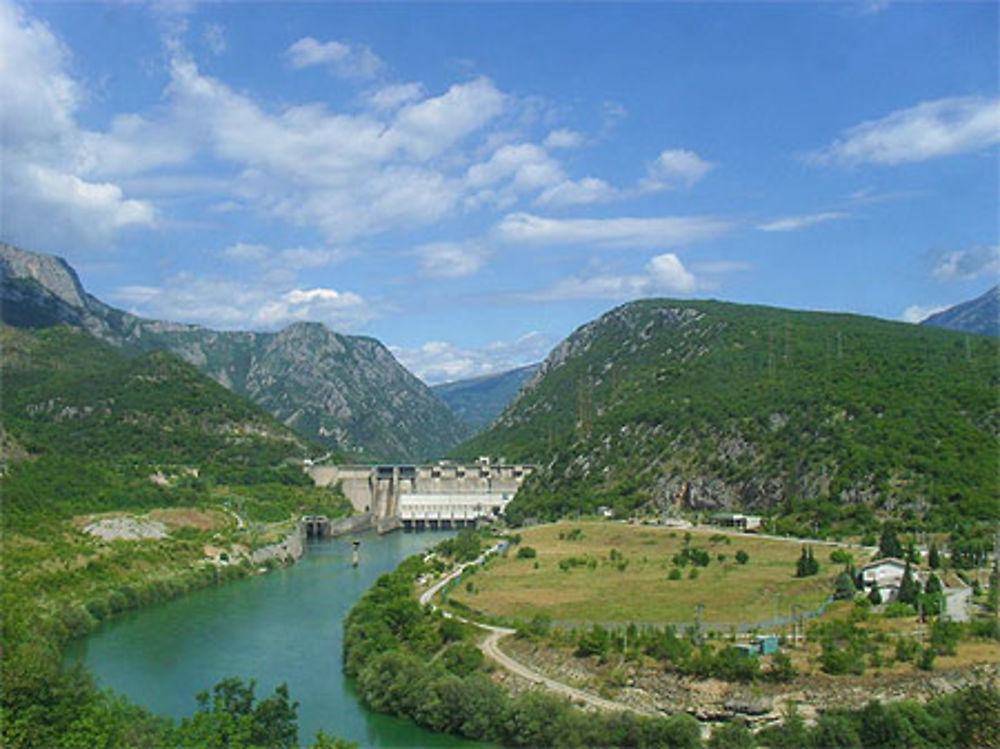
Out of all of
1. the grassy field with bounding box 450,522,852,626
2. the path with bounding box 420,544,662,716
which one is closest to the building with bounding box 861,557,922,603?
the grassy field with bounding box 450,522,852,626

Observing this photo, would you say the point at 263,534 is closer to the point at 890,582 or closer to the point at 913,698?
the point at 890,582

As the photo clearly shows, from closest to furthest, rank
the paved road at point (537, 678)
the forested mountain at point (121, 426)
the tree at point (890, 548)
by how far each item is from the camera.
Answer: the paved road at point (537, 678)
the tree at point (890, 548)
the forested mountain at point (121, 426)

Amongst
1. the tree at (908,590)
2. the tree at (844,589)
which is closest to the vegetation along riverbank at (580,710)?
the tree at (908,590)

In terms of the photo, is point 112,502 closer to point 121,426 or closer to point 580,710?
point 121,426

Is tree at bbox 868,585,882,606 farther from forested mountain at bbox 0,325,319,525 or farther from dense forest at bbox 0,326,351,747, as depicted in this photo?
forested mountain at bbox 0,325,319,525

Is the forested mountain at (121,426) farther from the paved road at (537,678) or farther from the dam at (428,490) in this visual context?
the paved road at (537,678)

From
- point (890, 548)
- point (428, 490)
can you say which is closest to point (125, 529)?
point (890, 548)

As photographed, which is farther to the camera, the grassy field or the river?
the grassy field
